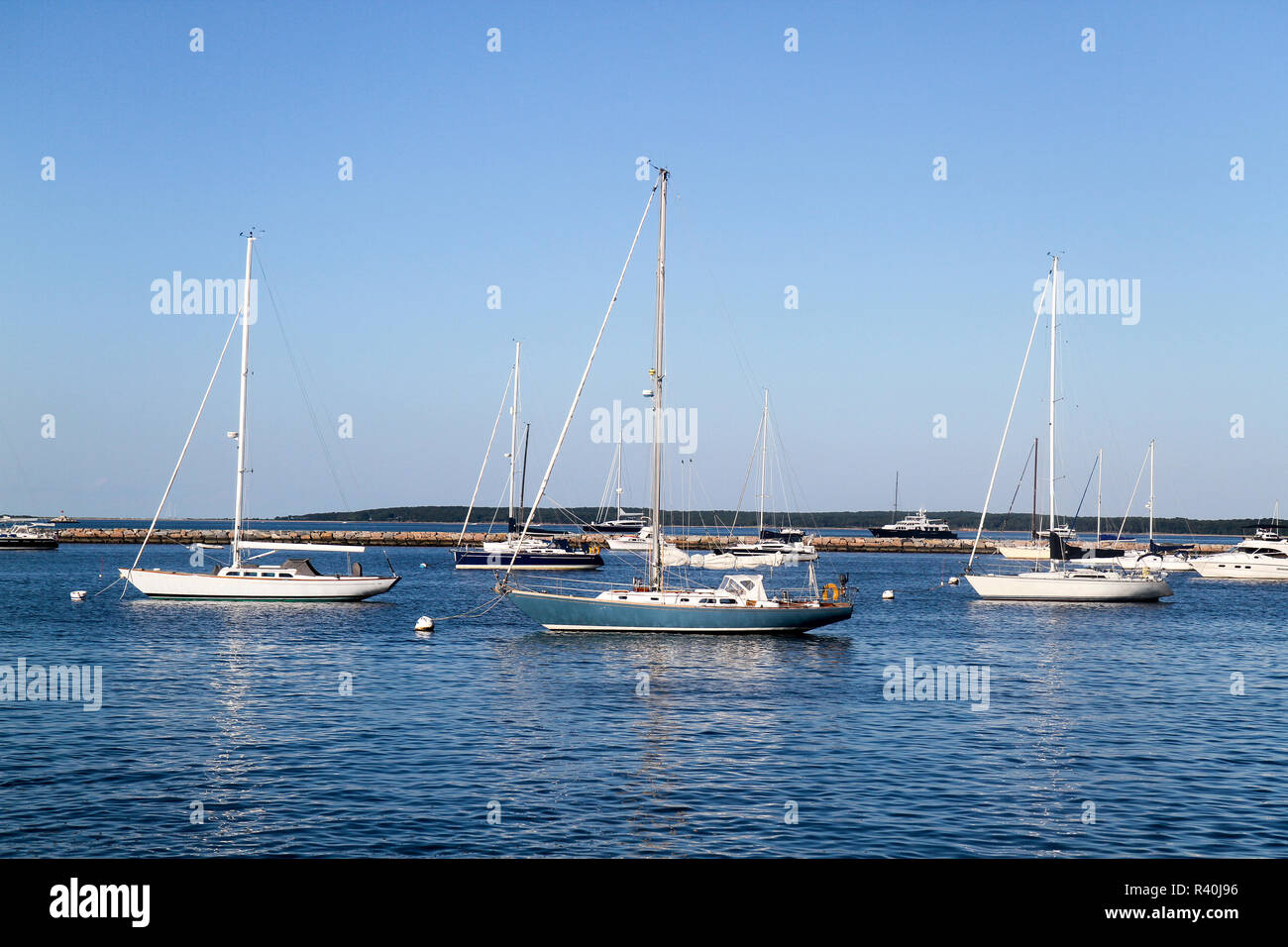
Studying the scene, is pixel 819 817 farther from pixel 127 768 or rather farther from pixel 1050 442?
pixel 1050 442

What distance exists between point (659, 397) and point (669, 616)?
342 inches

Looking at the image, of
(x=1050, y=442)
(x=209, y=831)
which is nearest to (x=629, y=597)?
(x=209, y=831)

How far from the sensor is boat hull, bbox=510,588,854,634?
43.0 m

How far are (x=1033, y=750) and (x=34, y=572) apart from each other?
90894 millimetres

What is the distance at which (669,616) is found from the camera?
1693 inches

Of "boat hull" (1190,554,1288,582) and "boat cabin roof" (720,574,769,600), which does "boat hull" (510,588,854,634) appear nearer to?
"boat cabin roof" (720,574,769,600)

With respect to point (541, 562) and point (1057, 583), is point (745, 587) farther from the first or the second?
point (541, 562)

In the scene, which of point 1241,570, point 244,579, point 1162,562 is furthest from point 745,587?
point 1162,562

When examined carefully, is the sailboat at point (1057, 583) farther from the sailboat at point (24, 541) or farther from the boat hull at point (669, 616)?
the sailboat at point (24, 541)

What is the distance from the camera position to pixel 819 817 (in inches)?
720

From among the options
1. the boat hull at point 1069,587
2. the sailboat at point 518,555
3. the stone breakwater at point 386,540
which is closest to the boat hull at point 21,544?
the stone breakwater at point 386,540

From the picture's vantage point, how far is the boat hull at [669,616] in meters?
43.0

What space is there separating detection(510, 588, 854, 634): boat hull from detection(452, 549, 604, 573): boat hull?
138ft

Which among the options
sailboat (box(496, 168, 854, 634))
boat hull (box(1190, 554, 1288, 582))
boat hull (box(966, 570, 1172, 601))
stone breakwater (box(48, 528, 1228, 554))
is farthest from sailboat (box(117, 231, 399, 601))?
stone breakwater (box(48, 528, 1228, 554))
